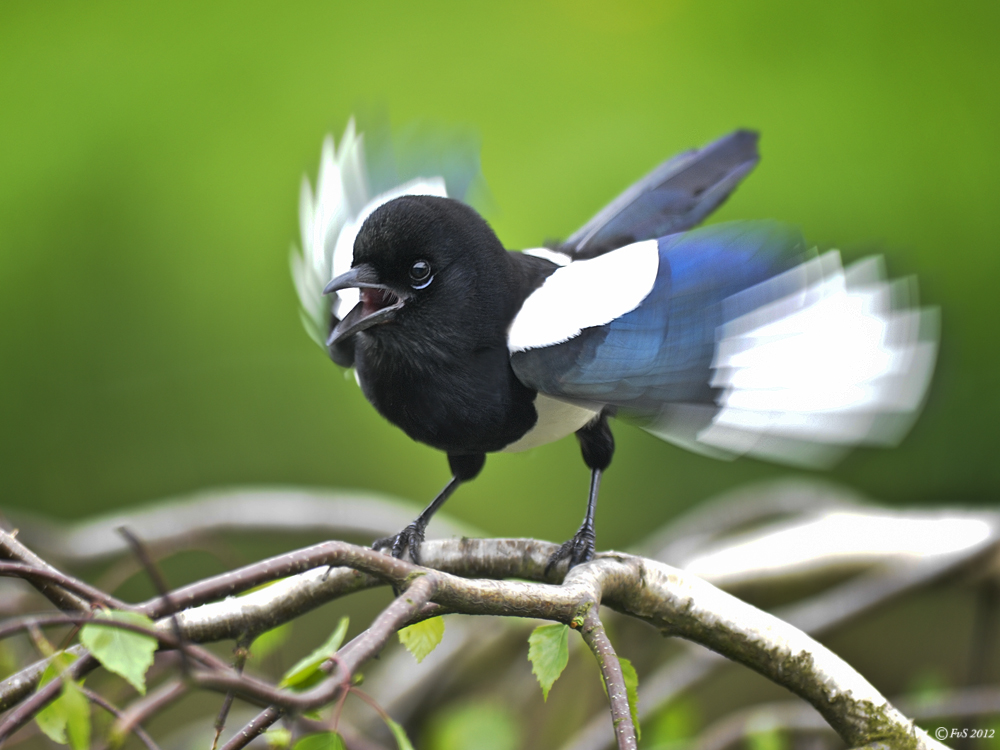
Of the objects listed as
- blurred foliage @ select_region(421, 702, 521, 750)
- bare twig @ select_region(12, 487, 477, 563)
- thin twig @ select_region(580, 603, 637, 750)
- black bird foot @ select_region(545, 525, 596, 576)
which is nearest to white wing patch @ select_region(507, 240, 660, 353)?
black bird foot @ select_region(545, 525, 596, 576)

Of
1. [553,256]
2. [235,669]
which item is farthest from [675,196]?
[235,669]

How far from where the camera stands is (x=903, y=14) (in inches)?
104

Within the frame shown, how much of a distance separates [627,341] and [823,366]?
0.72ft

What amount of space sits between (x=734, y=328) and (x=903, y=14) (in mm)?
2095

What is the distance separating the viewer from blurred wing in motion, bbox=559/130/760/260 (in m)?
1.50

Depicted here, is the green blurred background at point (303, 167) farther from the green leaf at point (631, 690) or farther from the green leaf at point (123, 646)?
the green leaf at point (123, 646)

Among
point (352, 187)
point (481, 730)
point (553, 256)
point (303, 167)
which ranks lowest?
point (481, 730)

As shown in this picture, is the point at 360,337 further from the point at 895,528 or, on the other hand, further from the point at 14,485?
the point at 14,485

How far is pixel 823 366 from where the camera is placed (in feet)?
3.20

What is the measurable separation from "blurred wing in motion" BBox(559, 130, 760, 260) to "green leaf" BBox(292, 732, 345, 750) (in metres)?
1.04

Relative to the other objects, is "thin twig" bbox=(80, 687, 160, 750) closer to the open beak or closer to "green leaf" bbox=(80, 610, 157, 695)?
"green leaf" bbox=(80, 610, 157, 695)

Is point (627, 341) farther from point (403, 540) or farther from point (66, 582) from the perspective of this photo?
point (66, 582)

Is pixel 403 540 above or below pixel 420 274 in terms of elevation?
below

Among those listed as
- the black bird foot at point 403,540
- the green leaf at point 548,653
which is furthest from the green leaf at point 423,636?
the black bird foot at point 403,540
